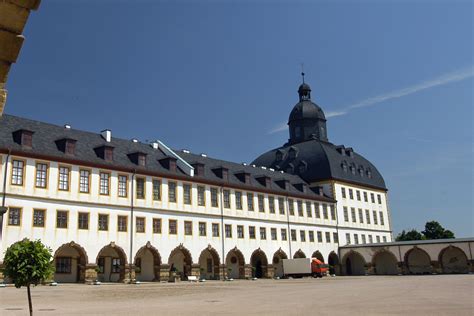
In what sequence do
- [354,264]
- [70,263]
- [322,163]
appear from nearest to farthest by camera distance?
1. [70,263]
2. [354,264]
3. [322,163]

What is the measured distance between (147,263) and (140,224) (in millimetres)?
4000

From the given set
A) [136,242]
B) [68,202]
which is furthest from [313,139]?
[68,202]

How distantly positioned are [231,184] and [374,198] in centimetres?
2992

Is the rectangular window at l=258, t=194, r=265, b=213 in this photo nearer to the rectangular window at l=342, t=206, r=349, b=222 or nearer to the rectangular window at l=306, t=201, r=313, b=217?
the rectangular window at l=306, t=201, r=313, b=217

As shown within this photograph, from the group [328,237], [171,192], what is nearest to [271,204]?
[328,237]

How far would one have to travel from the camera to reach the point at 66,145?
128 ft

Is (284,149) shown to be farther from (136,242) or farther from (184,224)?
(136,242)

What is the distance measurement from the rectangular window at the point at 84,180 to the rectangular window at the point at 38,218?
376cm

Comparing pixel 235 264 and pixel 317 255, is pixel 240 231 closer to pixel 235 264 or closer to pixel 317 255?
pixel 235 264

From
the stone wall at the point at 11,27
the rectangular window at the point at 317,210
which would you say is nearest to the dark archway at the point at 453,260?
the rectangular window at the point at 317,210

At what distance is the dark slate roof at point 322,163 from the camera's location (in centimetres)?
6775

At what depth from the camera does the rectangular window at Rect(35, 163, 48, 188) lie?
3625 centimetres

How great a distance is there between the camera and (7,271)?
1246 cm

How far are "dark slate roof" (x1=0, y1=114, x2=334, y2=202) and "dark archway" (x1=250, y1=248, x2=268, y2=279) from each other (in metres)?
7.10
